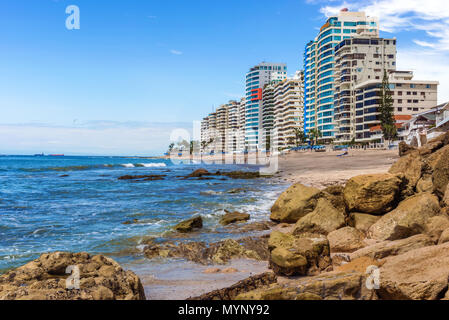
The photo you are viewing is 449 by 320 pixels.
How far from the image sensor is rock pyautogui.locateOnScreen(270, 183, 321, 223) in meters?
13.9

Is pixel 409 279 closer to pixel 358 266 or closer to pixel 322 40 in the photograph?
pixel 358 266

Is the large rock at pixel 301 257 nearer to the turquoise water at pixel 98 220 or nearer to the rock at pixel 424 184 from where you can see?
the turquoise water at pixel 98 220

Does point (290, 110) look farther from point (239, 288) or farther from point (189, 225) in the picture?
point (239, 288)

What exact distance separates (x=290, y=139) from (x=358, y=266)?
153m

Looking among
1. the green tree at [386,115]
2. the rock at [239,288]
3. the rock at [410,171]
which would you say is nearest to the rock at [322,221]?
the rock at [410,171]

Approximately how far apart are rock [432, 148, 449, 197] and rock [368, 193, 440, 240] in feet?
3.72

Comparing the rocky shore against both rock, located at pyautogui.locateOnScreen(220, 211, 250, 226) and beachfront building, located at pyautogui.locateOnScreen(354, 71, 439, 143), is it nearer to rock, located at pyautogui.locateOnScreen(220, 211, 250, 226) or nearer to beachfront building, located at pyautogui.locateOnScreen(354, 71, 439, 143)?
rock, located at pyautogui.locateOnScreen(220, 211, 250, 226)

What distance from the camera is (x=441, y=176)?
436 inches

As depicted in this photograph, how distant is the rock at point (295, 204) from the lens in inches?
547

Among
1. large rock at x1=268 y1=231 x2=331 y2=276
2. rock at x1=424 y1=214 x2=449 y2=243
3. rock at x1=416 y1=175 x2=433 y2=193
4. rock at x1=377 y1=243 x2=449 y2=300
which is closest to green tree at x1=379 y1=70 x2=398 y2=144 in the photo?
rock at x1=416 y1=175 x2=433 y2=193

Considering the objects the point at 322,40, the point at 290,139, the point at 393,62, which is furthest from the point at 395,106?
the point at 290,139

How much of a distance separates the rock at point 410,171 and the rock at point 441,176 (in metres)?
1.17

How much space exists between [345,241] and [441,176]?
4149mm

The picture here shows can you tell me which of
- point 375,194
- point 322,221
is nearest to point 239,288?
point 322,221
